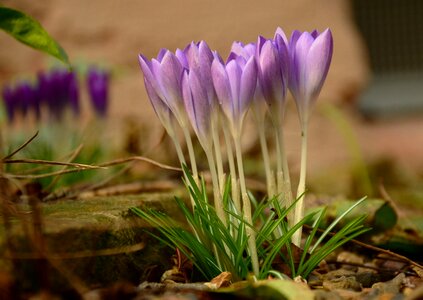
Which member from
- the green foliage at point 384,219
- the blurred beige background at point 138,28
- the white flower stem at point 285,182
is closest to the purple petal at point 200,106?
the white flower stem at point 285,182

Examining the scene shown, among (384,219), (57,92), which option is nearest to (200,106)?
(384,219)

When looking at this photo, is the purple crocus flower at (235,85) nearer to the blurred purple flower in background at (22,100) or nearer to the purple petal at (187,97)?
the purple petal at (187,97)

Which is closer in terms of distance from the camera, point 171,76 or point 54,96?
point 171,76

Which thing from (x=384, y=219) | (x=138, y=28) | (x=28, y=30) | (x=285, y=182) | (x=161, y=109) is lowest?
(x=384, y=219)

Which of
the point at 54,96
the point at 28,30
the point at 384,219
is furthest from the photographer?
the point at 54,96

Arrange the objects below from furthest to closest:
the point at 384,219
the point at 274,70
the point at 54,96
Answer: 1. the point at 54,96
2. the point at 384,219
3. the point at 274,70

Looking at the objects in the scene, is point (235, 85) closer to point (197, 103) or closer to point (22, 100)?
point (197, 103)

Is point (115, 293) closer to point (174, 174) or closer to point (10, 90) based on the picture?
point (174, 174)

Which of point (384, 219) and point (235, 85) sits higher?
point (235, 85)
